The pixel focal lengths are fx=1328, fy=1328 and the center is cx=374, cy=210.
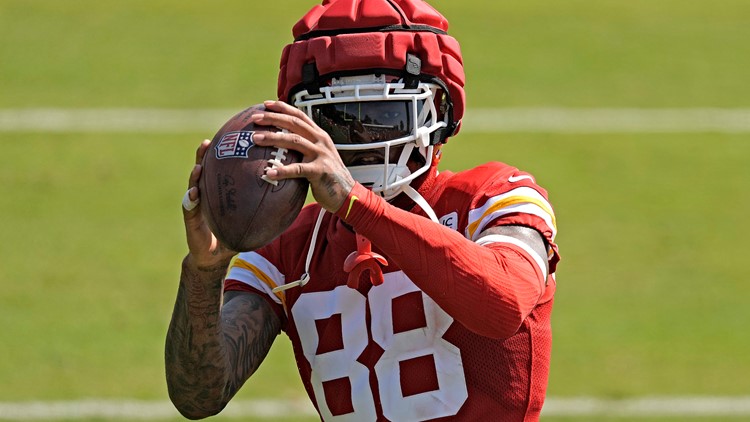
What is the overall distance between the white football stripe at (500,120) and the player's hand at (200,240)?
22.2 ft

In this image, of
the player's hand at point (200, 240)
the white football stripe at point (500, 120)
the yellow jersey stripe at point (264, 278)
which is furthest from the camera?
the white football stripe at point (500, 120)

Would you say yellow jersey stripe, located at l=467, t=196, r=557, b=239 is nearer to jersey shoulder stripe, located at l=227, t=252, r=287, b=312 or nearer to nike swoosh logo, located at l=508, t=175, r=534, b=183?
nike swoosh logo, located at l=508, t=175, r=534, b=183

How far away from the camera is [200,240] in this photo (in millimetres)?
3455

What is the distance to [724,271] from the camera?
8.69 m

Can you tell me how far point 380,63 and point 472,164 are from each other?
241 inches

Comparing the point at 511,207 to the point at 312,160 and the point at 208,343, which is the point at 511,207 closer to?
the point at 312,160

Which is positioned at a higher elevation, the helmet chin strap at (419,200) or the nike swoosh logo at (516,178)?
the nike swoosh logo at (516,178)

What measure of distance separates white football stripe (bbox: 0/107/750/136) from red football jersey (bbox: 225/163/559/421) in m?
6.58

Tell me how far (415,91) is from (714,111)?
7786 millimetres

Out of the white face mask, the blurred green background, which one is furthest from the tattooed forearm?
the blurred green background

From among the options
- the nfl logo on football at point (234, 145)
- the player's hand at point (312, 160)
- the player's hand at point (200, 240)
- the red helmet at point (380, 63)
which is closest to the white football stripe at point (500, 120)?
the red helmet at point (380, 63)

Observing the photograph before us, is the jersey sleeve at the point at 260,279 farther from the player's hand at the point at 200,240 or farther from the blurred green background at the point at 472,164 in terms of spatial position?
the blurred green background at the point at 472,164

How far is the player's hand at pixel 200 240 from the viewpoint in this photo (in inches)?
133

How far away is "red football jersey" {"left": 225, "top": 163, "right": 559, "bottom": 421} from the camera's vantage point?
3.59 m
